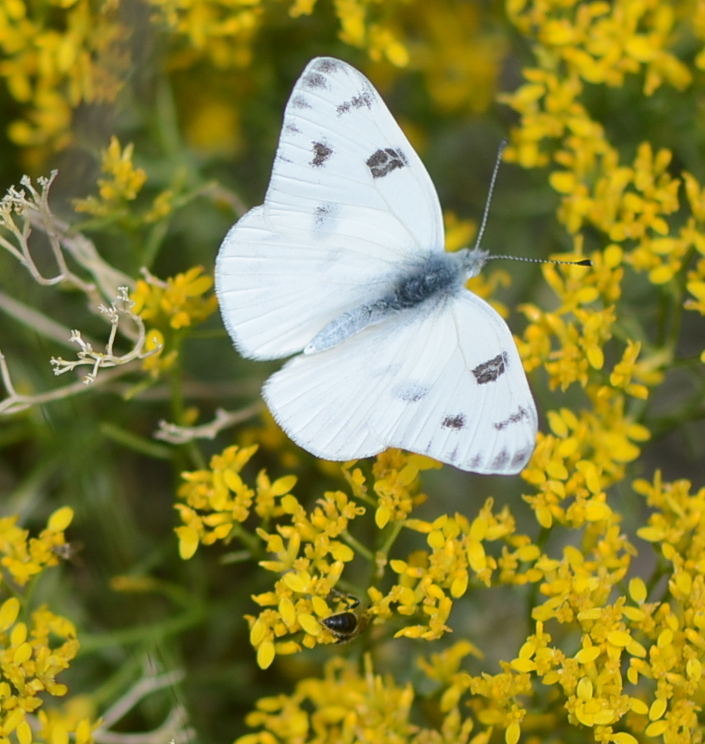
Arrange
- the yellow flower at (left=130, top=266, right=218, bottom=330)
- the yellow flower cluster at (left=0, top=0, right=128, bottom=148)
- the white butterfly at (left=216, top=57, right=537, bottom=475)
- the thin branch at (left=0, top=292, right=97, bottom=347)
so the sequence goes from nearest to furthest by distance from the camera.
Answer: the white butterfly at (left=216, top=57, right=537, bottom=475) → the yellow flower at (left=130, top=266, right=218, bottom=330) → the thin branch at (left=0, top=292, right=97, bottom=347) → the yellow flower cluster at (left=0, top=0, right=128, bottom=148)

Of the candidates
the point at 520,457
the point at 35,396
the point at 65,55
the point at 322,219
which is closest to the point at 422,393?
the point at 520,457

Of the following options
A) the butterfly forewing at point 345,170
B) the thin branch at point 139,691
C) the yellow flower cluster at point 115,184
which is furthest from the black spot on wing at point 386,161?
the thin branch at point 139,691

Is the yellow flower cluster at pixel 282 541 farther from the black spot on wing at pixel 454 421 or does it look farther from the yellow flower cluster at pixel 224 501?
the black spot on wing at pixel 454 421

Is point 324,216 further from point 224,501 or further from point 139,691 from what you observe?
point 139,691

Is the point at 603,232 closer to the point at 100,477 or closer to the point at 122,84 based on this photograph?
the point at 122,84

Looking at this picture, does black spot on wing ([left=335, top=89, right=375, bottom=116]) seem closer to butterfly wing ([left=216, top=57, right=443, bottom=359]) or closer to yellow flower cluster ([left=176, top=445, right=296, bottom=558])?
butterfly wing ([left=216, top=57, right=443, bottom=359])

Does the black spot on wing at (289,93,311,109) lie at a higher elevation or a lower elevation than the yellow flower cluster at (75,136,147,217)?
higher

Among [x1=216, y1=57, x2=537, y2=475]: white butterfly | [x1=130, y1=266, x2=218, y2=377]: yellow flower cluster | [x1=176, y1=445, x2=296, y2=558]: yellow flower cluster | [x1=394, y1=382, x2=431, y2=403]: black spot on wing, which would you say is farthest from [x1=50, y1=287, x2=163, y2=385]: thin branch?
[x1=394, y1=382, x2=431, y2=403]: black spot on wing
